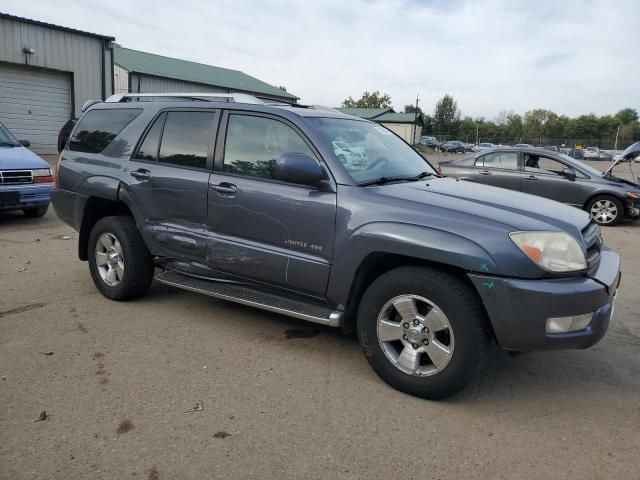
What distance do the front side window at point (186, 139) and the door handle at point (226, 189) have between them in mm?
270

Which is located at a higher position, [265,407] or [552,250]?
[552,250]

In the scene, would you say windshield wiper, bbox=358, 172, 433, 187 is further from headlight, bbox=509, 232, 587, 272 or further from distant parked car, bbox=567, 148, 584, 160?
distant parked car, bbox=567, 148, 584, 160

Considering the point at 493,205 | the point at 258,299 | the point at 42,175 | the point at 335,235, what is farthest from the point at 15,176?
the point at 493,205

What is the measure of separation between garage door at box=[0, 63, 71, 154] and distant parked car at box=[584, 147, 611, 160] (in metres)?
42.6

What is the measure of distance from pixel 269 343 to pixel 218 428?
1.19 meters

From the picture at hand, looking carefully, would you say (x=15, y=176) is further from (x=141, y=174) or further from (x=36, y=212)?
(x=141, y=174)

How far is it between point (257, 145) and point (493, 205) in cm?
177

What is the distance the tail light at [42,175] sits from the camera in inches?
327

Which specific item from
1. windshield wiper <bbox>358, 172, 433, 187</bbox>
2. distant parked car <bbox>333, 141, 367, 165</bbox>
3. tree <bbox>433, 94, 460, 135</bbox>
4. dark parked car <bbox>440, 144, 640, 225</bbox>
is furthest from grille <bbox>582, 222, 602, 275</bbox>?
tree <bbox>433, 94, 460, 135</bbox>

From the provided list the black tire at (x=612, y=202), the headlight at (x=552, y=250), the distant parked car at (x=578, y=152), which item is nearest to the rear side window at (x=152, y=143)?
the headlight at (x=552, y=250)

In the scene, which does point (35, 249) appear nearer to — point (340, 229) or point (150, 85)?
point (340, 229)

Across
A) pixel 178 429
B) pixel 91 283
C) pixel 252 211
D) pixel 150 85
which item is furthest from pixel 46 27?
pixel 178 429

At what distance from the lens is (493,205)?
3.43 meters

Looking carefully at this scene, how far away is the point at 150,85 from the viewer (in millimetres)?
31297
